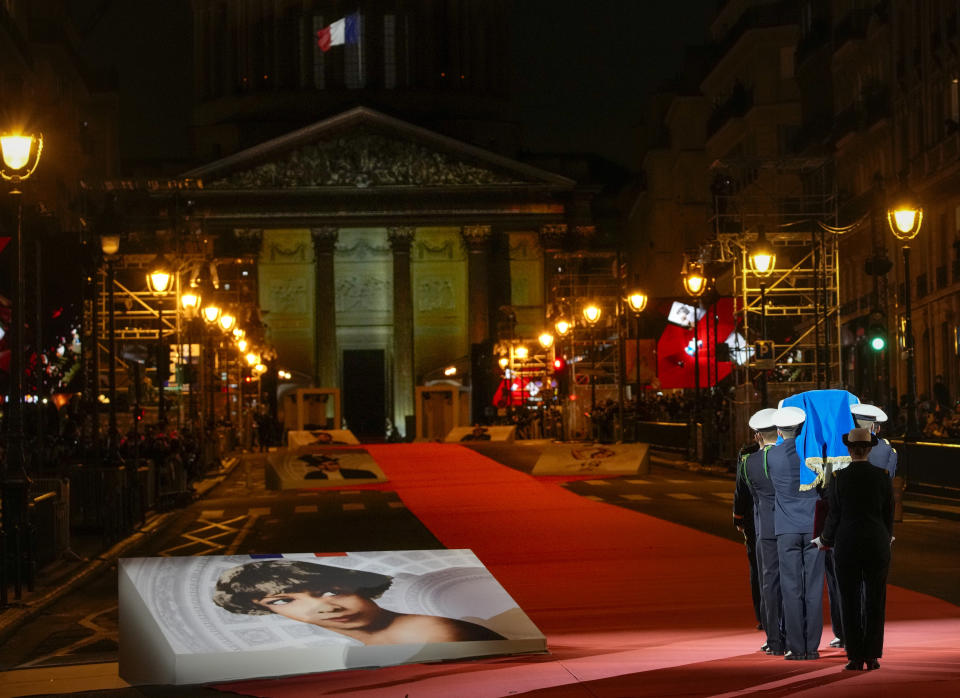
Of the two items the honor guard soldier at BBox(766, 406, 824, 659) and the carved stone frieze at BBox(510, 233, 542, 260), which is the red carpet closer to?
the honor guard soldier at BBox(766, 406, 824, 659)

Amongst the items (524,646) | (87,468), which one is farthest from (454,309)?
(524,646)

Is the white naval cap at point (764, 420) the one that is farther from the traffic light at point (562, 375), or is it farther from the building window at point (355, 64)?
the building window at point (355, 64)

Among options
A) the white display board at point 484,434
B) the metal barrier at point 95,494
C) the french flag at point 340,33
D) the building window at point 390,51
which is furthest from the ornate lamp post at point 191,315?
the building window at point 390,51

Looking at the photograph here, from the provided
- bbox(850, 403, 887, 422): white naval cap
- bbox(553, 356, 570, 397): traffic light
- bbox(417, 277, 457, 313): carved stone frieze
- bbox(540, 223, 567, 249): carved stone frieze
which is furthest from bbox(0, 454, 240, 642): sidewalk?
bbox(417, 277, 457, 313): carved stone frieze

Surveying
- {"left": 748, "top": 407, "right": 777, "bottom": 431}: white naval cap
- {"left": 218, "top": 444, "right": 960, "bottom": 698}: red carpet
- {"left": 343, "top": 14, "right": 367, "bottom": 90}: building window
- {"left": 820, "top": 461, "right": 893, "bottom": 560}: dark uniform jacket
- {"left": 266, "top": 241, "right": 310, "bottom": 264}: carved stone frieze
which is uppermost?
{"left": 343, "top": 14, "right": 367, "bottom": 90}: building window

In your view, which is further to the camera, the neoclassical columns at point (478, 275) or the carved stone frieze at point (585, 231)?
the neoclassical columns at point (478, 275)

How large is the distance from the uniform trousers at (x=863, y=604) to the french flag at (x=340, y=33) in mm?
95795

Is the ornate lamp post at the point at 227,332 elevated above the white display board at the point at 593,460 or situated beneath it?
elevated above

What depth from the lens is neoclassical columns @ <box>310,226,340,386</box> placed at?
302ft

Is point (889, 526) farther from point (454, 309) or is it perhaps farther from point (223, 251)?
point (454, 309)

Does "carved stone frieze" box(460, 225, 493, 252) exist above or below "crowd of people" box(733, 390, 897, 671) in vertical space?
above

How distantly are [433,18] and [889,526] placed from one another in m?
103

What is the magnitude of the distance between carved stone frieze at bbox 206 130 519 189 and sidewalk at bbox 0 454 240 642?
6209 cm

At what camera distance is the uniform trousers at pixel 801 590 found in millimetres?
10789
